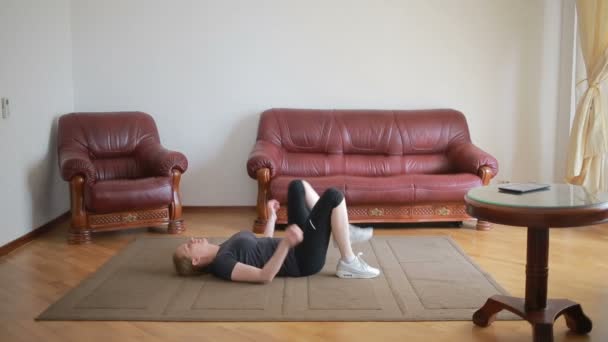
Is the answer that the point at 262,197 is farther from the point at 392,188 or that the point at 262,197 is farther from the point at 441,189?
the point at 441,189

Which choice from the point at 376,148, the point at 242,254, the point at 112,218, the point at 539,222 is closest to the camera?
the point at 539,222

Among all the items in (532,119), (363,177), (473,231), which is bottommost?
(473,231)

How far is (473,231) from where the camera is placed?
512 cm

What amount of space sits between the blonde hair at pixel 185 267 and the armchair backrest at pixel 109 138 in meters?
1.90

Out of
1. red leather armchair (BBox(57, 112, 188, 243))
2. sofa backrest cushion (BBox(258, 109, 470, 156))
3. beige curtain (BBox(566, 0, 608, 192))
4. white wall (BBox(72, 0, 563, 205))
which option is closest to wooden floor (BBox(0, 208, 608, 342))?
red leather armchair (BBox(57, 112, 188, 243))

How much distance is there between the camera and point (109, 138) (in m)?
5.52

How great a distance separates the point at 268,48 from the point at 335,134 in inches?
41.1

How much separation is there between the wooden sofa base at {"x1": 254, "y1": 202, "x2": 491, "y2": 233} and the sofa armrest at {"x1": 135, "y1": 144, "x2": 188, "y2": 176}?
2.66 ft

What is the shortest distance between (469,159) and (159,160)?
2.54 meters

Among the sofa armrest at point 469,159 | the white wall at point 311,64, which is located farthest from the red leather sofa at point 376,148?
the white wall at point 311,64

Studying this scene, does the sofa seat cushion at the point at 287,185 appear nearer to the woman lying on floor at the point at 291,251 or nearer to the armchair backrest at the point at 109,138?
the woman lying on floor at the point at 291,251

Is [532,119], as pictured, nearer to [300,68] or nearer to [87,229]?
[300,68]

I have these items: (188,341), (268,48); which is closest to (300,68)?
(268,48)

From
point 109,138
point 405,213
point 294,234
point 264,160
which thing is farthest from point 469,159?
point 109,138
